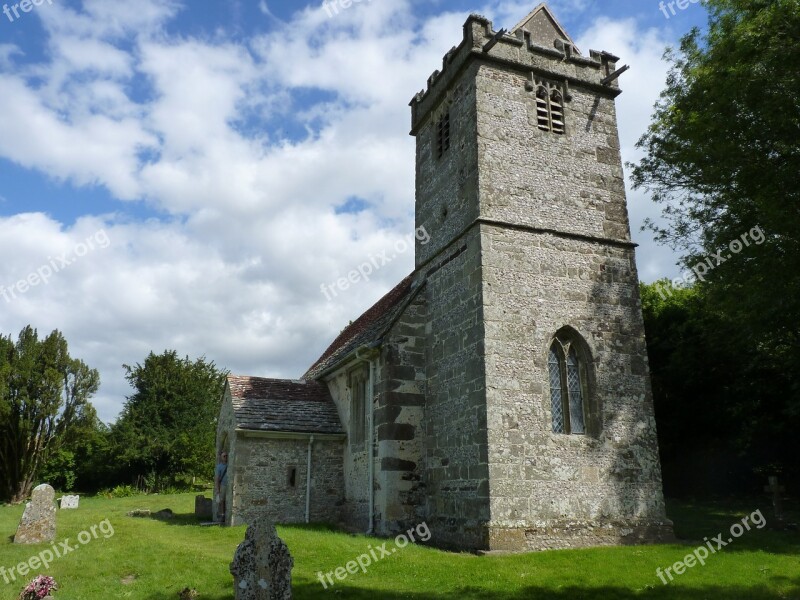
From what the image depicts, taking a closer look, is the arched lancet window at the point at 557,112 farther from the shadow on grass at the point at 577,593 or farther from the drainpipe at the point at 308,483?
the shadow on grass at the point at 577,593

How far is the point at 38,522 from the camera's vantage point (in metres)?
14.4

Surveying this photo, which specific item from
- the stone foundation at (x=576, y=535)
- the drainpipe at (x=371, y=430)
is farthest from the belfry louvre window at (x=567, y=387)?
the drainpipe at (x=371, y=430)

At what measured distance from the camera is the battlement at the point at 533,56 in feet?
53.2

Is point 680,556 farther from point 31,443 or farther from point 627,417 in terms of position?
point 31,443

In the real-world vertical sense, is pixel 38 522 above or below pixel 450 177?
below

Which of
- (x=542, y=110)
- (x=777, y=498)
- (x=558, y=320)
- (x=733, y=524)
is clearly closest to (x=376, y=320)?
(x=558, y=320)

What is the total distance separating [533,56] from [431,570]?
12844mm

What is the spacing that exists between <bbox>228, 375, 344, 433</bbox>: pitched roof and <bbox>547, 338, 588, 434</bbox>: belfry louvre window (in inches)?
283

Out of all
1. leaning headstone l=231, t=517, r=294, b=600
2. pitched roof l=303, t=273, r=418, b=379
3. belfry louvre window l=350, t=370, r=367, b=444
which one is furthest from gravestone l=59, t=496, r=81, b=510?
leaning headstone l=231, t=517, r=294, b=600

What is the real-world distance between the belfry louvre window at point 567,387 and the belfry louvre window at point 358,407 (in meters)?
5.59

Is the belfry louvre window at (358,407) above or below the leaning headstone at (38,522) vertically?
above

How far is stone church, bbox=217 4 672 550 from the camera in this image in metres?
13.3

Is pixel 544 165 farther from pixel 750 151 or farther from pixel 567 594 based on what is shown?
pixel 567 594

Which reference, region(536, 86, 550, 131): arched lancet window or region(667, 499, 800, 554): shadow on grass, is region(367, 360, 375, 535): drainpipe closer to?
region(667, 499, 800, 554): shadow on grass
